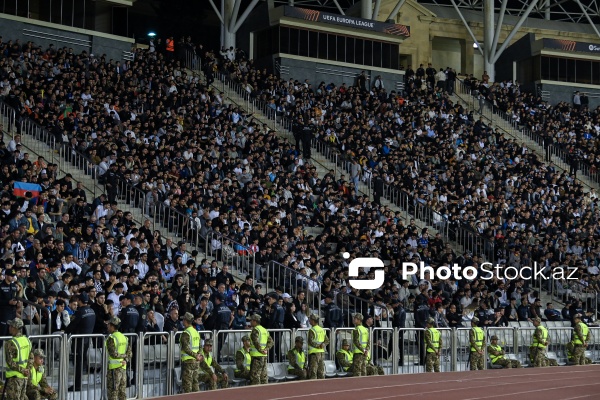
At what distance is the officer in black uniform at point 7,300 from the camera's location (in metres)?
17.6

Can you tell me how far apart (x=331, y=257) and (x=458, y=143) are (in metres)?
15.0

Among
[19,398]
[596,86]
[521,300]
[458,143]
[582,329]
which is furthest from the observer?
[596,86]

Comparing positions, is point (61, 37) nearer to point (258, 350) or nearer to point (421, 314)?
point (421, 314)

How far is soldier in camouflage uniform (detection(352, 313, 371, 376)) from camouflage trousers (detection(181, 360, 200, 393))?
185 inches

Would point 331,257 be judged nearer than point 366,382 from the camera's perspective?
No

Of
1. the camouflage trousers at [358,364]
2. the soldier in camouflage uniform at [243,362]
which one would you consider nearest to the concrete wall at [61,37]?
the camouflage trousers at [358,364]

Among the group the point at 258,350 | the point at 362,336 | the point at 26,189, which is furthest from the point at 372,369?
the point at 26,189

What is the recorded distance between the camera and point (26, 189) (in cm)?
2497

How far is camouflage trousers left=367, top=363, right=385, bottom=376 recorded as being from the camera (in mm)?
23188

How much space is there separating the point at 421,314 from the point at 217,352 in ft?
23.8

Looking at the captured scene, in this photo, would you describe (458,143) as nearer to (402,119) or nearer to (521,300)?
(402,119)

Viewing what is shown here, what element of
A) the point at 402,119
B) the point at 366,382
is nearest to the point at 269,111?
the point at 402,119

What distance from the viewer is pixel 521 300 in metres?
30.9

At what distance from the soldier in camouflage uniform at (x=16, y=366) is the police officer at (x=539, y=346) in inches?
572
